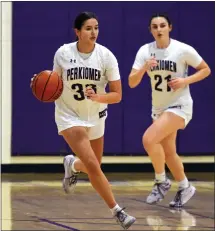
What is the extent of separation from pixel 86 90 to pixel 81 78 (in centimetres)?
18

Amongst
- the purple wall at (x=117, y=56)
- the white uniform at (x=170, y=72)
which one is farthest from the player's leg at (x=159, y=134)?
the purple wall at (x=117, y=56)

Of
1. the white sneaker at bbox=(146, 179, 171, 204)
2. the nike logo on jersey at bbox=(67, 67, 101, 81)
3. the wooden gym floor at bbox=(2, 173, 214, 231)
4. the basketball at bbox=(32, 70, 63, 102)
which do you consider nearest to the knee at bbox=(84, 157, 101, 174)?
the basketball at bbox=(32, 70, 63, 102)

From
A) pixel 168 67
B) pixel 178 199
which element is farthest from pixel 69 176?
pixel 178 199

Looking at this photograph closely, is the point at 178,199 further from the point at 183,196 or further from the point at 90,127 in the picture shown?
the point at 90,127

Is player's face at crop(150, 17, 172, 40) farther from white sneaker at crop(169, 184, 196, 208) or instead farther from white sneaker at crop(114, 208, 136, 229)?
white sneaker at crop(114, 208, 136, 229)

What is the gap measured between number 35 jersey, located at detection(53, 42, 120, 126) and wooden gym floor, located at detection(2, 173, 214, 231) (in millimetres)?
1244

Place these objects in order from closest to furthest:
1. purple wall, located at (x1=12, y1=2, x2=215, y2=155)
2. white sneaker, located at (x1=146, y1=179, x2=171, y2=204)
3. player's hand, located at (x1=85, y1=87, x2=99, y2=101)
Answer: player's hand, located at (x1=85, y1=87, x2=99, y2=101), white sneaker, located at (x1=146, y1=179, x2=171, y2=204), purple wall, located at (x1=12, y1=2, x2=215, y2=155)

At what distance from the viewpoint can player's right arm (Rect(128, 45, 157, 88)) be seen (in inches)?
320

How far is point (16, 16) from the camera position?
12.8 m

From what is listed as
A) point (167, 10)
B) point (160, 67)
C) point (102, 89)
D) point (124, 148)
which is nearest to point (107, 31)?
point (167, 10)

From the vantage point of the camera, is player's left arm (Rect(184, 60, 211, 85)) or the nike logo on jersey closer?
the nike logo on jersey

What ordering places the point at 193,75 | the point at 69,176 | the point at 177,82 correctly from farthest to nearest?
the point at 193,75
the point at 177,82
the point at 69,176

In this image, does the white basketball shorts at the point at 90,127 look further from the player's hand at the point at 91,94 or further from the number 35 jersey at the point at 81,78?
the player's hand at the point at 91,94

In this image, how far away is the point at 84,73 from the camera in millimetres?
6965
